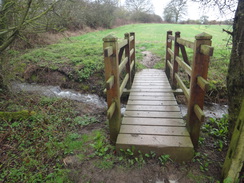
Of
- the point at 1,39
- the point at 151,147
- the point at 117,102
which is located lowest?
the point at 151,147

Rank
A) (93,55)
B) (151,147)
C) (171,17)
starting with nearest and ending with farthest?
(151,147) → (93,55) → (171,17)

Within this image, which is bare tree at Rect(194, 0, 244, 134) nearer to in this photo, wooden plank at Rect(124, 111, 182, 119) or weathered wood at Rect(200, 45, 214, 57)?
weathered wood at Rect(200, 45, 214, 57)

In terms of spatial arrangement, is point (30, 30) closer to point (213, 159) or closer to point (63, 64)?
A: point (63, 64)

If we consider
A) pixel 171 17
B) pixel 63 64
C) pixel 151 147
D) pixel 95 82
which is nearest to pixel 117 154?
pixel 151 147

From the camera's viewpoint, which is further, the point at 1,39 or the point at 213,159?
the point at 1,39

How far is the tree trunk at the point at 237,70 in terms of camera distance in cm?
258

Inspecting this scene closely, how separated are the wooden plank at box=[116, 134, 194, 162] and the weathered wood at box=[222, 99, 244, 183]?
544mm

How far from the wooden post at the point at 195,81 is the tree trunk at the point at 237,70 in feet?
1.44

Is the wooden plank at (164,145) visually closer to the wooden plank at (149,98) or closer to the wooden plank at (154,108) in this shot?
the wooden plank at (154,108)

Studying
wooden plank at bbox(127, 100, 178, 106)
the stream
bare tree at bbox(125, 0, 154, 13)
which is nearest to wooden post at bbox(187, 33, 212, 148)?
wooden plank at bbox(127, 100, 178, 106)

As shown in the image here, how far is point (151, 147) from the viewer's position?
2.62 m

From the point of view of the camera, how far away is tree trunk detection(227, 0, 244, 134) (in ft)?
8.47

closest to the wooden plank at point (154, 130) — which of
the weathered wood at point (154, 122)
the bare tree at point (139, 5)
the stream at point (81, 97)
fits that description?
the weathered wood at point (154, 122)

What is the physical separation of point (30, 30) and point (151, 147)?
169 inches
